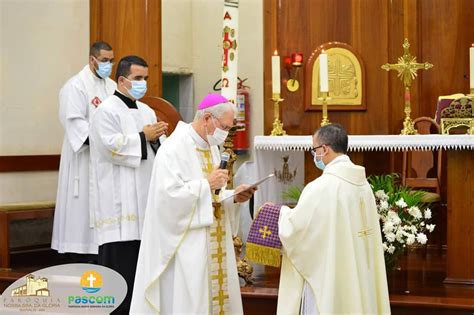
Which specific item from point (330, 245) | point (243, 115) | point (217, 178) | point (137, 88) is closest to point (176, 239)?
point (217, 178)

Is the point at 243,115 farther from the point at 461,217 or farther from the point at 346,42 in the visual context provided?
the point at 461,217

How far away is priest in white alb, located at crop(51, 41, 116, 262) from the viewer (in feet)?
23.1

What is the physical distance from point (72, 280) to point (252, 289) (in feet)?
4.57

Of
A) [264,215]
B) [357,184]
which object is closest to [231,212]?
[264,215]

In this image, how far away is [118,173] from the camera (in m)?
6.20

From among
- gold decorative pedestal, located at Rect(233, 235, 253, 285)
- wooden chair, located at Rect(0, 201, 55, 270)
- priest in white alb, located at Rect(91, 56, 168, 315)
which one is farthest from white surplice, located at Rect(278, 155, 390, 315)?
wooden chair, located at Rect(0, 201, 55, 270)

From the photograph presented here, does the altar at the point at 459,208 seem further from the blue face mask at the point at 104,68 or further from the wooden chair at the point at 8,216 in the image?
the wooden chair at the point at 8,216

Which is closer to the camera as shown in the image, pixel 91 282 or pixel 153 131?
pixel 91 282

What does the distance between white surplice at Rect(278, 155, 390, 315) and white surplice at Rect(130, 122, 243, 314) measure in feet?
1.43

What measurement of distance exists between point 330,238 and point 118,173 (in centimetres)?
214

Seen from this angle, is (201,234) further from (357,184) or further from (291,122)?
(291,122)

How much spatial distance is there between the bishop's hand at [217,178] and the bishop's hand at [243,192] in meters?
0.12

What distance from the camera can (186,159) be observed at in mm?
4781

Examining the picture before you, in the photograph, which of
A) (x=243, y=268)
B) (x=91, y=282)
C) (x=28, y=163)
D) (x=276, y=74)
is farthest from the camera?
(x=28, y=163)
